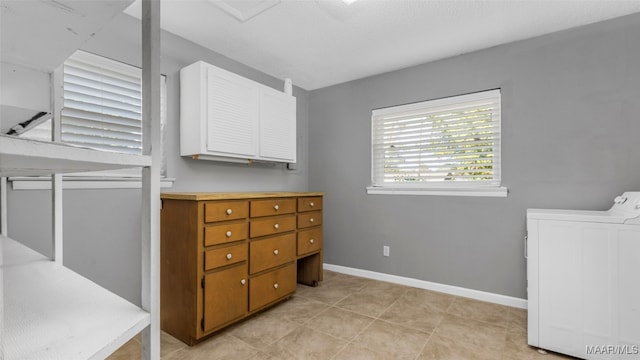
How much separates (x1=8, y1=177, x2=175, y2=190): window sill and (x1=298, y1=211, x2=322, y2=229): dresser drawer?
1.16 metres

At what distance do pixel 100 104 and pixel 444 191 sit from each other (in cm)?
296

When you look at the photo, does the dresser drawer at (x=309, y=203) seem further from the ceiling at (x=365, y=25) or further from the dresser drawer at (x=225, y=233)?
the ceiling at (x=365, y=25)

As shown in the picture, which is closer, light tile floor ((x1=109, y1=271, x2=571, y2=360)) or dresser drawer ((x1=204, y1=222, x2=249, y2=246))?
Answer: light tile floor ((x1=109, y1=271, x2=571, y2=360))

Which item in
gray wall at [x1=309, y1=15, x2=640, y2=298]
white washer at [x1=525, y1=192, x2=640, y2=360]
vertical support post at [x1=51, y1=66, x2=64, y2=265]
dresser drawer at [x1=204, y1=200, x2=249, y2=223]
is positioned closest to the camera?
vertical support post at [x1=51, y1=66, x2=64, y2=265]

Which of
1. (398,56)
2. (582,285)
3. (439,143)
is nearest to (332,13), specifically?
(398,56)

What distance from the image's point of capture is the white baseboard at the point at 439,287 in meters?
2.60

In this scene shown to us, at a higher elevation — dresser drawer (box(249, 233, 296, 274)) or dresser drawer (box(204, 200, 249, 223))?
dresser drawer (box(204, 200, 249, 223))

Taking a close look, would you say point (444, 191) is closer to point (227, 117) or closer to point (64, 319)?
point (227, 117)

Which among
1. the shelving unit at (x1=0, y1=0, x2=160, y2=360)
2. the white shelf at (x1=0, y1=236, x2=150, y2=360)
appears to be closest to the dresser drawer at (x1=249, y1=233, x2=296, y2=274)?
the white shelf at (x1=0, y1=236, x2=150, y2=360)

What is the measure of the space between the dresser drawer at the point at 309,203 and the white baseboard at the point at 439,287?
0.97 m

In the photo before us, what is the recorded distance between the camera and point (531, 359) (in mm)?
1845

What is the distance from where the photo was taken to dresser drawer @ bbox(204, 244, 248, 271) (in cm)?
198

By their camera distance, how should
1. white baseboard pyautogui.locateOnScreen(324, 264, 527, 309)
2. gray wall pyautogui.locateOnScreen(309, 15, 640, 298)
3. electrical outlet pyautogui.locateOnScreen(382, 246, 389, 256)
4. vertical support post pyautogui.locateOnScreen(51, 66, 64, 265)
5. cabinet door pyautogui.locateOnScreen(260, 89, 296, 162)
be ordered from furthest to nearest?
electrical outlet pyautogui.locateOnScreen(382, 246, 389, 256)
cabinet door pyautogui.locateOnScreen(260, 89, 296, 162)
white baseboard pyautogui.locateOnScreen(324, 264, 527, 309)
gray wall pyautogui.locateOnScreen(309, 15, 640, 298)
vertical support post pyautogui.locateOnScreen(51, 66, 64, 265)

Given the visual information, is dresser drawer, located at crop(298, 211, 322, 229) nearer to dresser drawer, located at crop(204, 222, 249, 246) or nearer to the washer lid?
dresser drawer, located at crop(204, 222, 249, 246)
